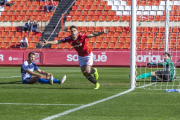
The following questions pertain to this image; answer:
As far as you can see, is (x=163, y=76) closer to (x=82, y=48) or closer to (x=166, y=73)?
(x=166, y=73)

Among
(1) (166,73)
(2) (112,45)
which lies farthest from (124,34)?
(1) (166,73)

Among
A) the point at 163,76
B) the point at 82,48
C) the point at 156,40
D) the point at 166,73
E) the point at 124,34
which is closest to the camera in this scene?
the point at 82,48

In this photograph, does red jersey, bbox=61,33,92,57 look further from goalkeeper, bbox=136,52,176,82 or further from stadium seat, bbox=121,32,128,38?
stadium seat, bbox=121,32,128,38

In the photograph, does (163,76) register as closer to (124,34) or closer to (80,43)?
(80,43)

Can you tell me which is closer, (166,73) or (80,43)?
(80,43)

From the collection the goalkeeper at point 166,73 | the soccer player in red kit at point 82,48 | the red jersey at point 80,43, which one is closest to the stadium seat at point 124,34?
the goalkeeper at point 166,73

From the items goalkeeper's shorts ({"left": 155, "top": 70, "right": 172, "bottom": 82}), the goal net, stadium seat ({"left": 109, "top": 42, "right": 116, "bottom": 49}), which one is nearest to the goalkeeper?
goalkeeper's shorts ({"left": 155, "top": 70, "right": 172, "bottom": 82})

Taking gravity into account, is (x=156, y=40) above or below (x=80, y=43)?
above

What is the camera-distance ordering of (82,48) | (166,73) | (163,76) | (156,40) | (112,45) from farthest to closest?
(112,45)
(156,40)
(163,76)
(166,73)
(82,48)

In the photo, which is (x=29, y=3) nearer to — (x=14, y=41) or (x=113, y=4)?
(x=14, y=41)

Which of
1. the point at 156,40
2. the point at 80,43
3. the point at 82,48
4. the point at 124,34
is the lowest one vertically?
the point at 82,48

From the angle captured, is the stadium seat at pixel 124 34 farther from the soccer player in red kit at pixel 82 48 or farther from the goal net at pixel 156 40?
the soccer player in red kit at pixel 82 48

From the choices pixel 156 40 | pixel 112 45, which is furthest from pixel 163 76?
pixel 112 45

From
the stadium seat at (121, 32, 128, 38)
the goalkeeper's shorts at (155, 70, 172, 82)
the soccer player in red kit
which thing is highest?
the stadium seat at (121, 32, 128, 38)
